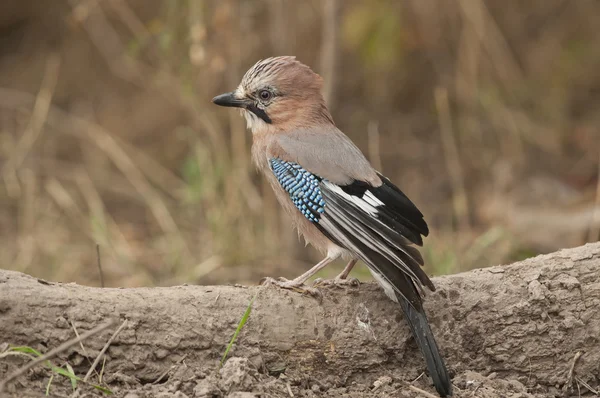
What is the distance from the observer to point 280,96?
529 cm

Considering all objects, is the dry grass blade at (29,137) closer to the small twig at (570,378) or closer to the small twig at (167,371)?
the small twig at (167,371)

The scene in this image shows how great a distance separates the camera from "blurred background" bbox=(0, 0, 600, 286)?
7531 mm

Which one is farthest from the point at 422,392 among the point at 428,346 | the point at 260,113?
the point at 260,113

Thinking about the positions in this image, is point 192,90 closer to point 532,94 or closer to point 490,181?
point 490,181

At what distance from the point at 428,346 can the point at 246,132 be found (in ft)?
18.9

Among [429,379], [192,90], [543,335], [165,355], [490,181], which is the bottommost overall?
[165,355]

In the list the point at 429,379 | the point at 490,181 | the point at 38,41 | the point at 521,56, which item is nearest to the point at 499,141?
the point at 490,181

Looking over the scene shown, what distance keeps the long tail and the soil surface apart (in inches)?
4.2

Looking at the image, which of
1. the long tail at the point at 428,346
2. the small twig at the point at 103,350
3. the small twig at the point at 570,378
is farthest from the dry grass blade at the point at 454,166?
the small twig at the point at 103,350

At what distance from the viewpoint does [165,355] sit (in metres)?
3.93

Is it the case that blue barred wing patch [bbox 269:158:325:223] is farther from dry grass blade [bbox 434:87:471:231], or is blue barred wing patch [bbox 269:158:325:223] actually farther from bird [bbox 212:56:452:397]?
dry grass blade [bbox 434:87:471:231]

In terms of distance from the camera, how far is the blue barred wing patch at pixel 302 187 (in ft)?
15.5

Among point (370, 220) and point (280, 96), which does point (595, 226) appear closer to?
point (280, 96)

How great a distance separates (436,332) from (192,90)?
3.75 m
